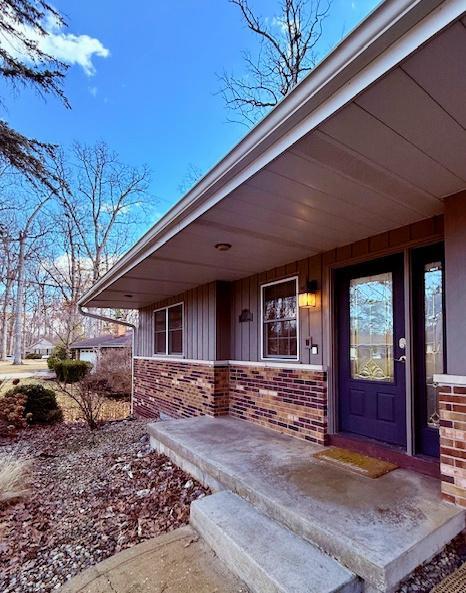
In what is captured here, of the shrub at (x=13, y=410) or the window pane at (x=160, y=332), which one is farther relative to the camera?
the window pane at (x=160, y=332)

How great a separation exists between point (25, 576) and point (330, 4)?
10.9 meters

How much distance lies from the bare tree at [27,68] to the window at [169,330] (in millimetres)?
3188

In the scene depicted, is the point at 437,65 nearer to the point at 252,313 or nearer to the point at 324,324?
the point at 324,324

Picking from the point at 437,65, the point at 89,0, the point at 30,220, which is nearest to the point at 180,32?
the point at 89,0

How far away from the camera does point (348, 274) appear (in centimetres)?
400

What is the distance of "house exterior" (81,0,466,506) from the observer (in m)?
1.59

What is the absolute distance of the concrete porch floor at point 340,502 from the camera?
77.3 inches

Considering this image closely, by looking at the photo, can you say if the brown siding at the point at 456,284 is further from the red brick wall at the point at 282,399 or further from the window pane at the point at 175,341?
the window pane at the point at 175,341

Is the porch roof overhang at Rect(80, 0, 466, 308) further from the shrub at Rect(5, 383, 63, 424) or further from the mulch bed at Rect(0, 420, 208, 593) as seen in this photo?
the shrub at Rect(5, 383, 63, 424)

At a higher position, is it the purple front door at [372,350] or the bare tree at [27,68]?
the bare tree at [27,68]

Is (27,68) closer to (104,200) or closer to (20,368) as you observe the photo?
(104,200)

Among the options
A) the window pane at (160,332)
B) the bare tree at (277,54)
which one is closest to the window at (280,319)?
the window pane at (160,332)

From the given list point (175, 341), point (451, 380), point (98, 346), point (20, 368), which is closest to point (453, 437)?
point (451, 380)

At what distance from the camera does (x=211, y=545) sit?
7.87ft
